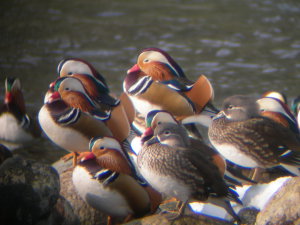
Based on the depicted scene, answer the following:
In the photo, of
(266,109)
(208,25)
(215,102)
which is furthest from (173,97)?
(208,25)

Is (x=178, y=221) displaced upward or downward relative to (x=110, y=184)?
downward

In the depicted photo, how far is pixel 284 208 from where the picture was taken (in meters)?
4.17

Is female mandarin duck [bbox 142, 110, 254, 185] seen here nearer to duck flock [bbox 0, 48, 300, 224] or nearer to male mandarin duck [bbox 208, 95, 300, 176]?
duck flock [bbox 0, 48, 300, 224]

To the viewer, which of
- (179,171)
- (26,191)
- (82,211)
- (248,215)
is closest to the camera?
(26,191)

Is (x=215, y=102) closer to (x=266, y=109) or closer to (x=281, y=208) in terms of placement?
(x=266, y=109)

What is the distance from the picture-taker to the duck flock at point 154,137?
4203 mm

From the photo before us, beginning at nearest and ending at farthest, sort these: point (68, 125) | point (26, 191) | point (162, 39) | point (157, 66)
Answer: point (26, 191), point (68, 125), point (157, 66), point (162, 39)

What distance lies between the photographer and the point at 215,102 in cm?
885

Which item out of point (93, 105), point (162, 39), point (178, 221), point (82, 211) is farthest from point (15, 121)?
point (162, 39)

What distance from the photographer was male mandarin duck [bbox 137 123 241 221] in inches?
161

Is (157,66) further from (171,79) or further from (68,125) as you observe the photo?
(68,125)

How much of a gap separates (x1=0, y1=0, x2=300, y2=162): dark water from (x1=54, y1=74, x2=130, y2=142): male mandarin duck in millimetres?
2996

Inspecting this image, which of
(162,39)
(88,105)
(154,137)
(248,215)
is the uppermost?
(154,137)

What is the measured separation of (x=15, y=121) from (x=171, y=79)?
7.01 ft
